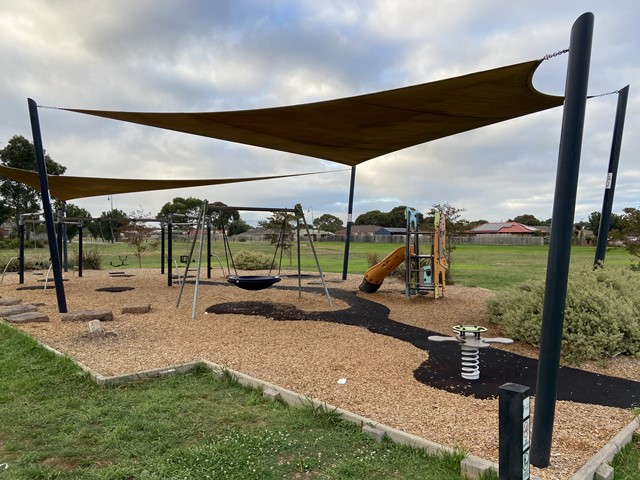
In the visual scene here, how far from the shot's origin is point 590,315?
15.0 feet

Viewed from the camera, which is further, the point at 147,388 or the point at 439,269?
the point at 439,269

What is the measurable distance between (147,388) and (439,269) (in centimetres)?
615

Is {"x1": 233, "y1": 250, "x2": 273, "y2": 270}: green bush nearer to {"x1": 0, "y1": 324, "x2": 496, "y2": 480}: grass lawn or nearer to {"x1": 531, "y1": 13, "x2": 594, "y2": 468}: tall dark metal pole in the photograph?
{"x1": 0, "y1": 324, "x2": 496, "y2": 480}: grass lawn

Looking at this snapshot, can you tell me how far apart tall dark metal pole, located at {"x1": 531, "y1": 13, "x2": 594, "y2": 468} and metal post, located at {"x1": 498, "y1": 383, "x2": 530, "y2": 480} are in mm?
509

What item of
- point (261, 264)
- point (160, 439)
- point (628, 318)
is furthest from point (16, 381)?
point (261, 264)

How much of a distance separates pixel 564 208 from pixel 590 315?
3.12m

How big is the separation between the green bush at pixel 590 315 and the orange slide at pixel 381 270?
3.31m

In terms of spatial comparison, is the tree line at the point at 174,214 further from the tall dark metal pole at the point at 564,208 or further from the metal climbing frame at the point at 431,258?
the tall dark metal pole at the point at 564,208

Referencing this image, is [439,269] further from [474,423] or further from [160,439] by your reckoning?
[160,439]

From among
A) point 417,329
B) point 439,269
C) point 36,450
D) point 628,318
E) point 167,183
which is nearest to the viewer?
point 36,450

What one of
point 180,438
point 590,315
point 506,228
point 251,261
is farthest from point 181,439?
point 506,228

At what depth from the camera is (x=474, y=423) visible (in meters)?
2.81

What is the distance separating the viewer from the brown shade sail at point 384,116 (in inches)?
161

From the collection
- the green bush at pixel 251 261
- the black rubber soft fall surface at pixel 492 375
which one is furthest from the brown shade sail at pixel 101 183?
the green bush at pixel 251 261
